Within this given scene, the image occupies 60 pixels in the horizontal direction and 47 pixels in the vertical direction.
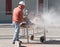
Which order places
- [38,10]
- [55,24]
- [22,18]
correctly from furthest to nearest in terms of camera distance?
[38,10]
[55,24]
[22,18]

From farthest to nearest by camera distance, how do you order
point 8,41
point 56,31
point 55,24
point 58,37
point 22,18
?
point 55,24 < point 56,31 < point 58,37 < point 8,41 < point 22,18

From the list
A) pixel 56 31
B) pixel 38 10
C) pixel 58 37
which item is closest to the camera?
pixel 58 37

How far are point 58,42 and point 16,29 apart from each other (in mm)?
1946

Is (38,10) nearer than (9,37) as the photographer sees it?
No

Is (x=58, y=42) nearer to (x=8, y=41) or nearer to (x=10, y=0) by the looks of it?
(x=8, y=41)

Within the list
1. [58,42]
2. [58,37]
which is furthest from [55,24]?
[58,42]

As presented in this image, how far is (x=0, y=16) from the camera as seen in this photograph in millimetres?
21703

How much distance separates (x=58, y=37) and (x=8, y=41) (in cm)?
253

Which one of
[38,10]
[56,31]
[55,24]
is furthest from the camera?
[38,10]

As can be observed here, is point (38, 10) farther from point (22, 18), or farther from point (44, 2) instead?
point (22, 18)

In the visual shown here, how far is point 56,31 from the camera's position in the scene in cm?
1656

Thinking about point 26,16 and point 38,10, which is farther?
point 38,10

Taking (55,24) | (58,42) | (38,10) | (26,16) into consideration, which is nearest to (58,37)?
(58,42)

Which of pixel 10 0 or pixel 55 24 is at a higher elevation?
pixel 10 0
